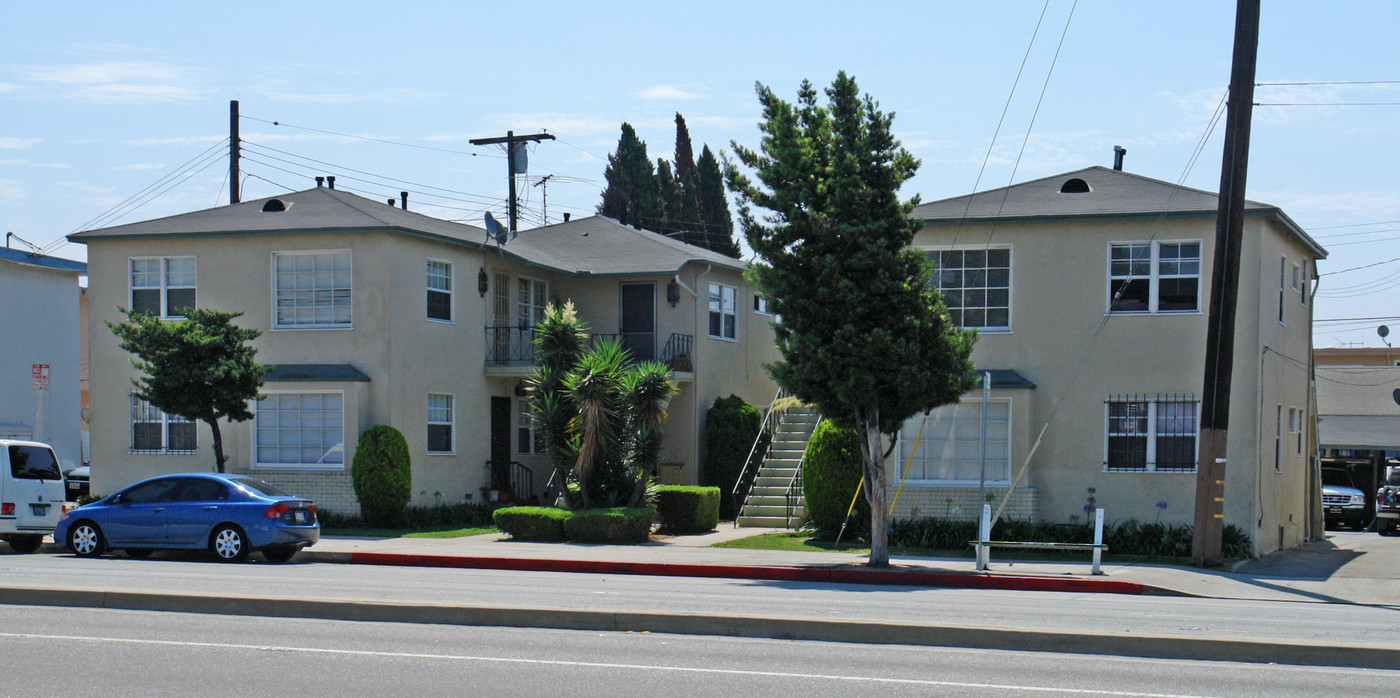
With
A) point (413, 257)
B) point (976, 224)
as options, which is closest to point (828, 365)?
point (976, 224)

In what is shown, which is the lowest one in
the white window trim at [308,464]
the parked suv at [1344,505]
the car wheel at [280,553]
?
the parked suv at [1344,505]

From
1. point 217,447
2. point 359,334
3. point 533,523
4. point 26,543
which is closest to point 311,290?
point 359,334

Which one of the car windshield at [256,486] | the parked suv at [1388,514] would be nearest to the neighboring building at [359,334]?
the car windshield at [256,486]

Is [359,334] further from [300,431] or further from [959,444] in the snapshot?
[959,444]

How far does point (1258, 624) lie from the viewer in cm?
1285

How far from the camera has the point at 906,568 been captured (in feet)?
62.7

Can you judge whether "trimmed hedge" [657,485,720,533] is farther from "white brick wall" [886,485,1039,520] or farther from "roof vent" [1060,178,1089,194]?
"roof vent" [1060,178,1089,194]

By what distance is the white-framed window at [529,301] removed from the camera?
101 ft

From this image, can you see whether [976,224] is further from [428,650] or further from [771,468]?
[428,650]

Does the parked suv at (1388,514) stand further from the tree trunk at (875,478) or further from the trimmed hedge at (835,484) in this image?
the tree trunk at (875,478)

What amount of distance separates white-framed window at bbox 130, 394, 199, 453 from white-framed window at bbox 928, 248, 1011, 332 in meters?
15.8

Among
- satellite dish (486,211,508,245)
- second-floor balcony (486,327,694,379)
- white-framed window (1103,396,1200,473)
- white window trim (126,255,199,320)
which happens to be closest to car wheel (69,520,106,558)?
white window trim (126,255,199,320)

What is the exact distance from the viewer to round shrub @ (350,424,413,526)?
83.0 ft

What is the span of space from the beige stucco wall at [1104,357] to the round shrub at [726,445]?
7357 mm
